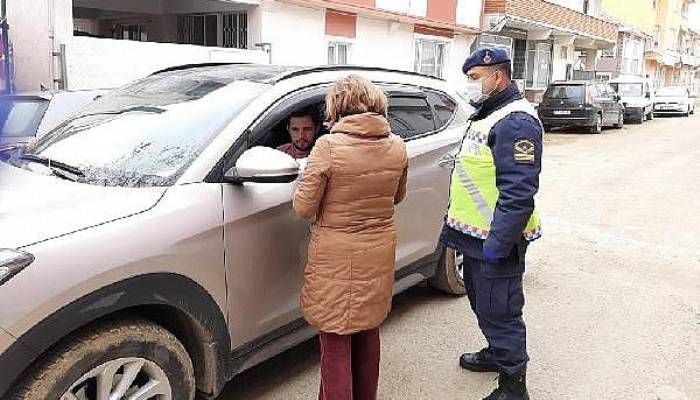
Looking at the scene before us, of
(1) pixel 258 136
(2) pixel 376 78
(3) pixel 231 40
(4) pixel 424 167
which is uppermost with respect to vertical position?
(3) pixel 231 40

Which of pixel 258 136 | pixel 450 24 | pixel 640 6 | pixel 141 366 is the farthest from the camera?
pixel 640 6

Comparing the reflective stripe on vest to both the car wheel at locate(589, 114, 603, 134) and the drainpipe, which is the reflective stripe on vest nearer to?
the drainpipe

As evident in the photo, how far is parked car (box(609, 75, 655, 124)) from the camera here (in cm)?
2561

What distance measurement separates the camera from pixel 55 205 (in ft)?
7.74

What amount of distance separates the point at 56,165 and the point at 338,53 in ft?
40.8

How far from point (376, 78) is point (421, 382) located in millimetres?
1827

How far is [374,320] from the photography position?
2.79 metres

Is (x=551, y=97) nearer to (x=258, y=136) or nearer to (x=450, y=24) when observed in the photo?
(x=450, y=24)

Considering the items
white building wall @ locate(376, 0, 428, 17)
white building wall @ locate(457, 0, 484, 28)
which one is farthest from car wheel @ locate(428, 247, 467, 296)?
white building wall @ locate(457, 0, 484, 28)

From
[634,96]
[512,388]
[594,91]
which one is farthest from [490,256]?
[634,96]

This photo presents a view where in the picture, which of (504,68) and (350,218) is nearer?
(350,218)

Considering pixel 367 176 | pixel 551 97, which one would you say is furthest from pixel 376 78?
pixel 551 97

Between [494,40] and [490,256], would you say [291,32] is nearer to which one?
[494,40]

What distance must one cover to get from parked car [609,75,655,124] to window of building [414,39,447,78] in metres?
10.6
